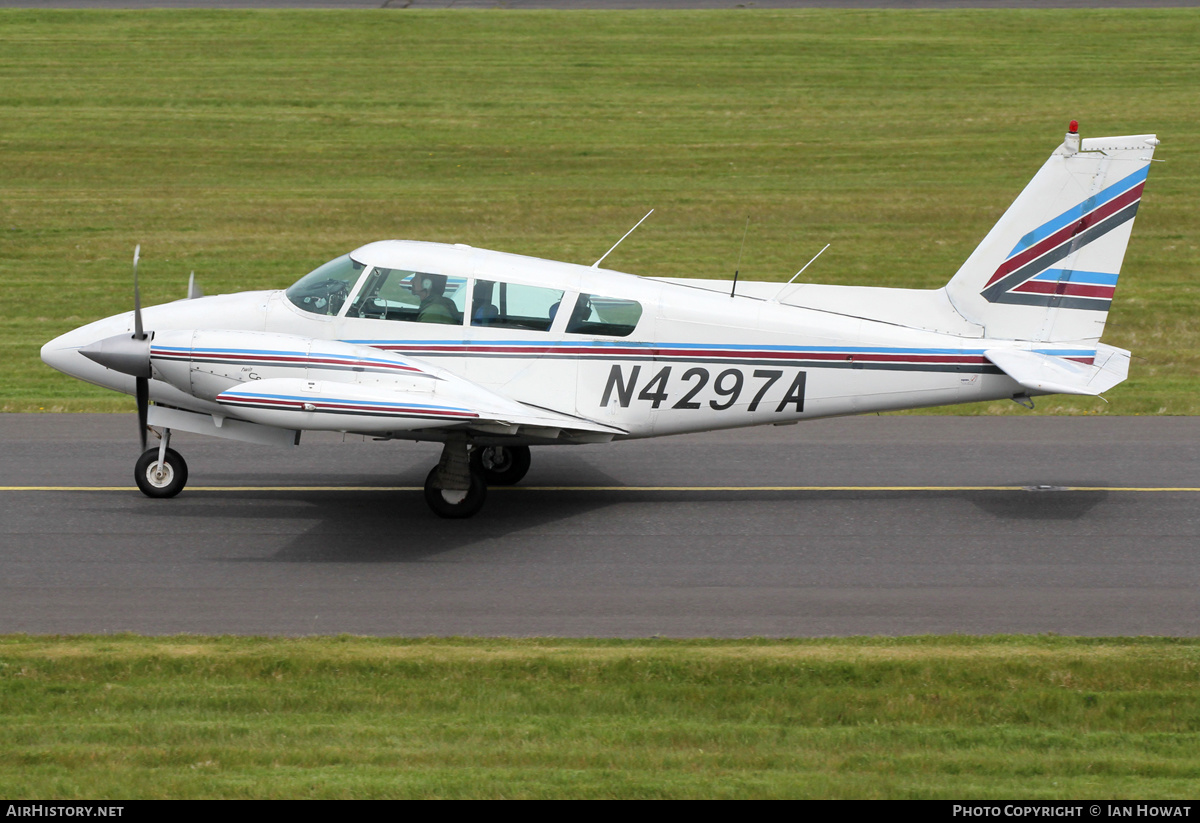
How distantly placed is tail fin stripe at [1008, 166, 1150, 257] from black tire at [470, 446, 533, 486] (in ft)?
17.7

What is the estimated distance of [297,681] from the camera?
892cm

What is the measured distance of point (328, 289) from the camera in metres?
12.8

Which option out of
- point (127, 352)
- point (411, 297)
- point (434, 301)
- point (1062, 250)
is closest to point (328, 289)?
point (411, 297)

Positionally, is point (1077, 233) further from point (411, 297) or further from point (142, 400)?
point (142, 400)

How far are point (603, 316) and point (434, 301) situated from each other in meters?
1.64

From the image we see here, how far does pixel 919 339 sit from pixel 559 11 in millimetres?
33946

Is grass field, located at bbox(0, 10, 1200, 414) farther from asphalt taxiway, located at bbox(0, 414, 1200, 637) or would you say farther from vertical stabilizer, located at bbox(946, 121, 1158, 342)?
vertical stabilizer, located at bbox(946, 121, 1158, 342)

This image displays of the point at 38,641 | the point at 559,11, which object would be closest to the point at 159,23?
the point at 559,11

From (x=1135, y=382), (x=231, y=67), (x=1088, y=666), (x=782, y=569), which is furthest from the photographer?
(x=231, y=67)

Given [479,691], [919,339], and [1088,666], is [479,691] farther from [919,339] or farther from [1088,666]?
[919,339]

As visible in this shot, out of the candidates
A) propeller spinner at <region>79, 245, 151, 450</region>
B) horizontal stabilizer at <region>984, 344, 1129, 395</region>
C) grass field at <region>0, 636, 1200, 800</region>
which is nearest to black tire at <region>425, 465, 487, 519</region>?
propeller spinner at <region>79, 245, 151, 450</region>

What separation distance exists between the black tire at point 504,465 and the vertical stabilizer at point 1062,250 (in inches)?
185

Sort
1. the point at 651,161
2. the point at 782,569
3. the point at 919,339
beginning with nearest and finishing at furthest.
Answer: the point at 782,569
the point at 919,339
the point at 651,161

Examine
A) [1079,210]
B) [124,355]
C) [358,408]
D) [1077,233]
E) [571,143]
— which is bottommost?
[358,408]
